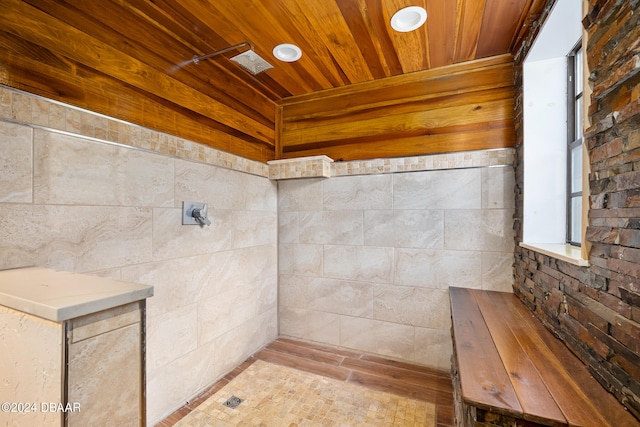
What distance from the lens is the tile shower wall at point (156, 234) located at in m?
1.13

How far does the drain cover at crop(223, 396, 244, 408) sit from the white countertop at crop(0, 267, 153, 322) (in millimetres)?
1355

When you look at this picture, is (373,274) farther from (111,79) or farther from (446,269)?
(111,79)

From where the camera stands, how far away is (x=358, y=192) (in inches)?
92.1

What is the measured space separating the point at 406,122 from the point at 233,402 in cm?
241

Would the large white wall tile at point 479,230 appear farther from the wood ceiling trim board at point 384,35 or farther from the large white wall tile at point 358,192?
the wood ceiling trim board at point 384,35

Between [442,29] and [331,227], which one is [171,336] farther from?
[442,29]

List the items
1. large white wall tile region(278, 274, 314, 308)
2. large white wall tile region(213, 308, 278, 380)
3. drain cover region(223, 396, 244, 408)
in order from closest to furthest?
drain cover region(223, 396, 244, 408), large white wall tile region(213, 308, 278, 380), large white wall tile region(278, 274, 314, 308)

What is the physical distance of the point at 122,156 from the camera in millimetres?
1435

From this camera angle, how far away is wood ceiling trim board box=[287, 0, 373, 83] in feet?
4.88

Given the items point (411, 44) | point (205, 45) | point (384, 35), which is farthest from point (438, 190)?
point (205, 45)

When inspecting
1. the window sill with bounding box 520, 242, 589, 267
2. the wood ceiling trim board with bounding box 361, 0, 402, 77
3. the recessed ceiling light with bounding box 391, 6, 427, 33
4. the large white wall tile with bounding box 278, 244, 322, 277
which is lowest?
the large white wall tile with bounding box 278, 244, 322, 277

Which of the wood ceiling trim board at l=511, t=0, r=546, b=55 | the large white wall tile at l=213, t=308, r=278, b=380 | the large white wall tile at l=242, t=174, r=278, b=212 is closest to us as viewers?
the wood ceiling trim board at l=511, t=0, r=546, b=55

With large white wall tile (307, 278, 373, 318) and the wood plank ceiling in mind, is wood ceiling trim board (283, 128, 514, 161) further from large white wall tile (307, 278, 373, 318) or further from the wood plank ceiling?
large white wall tile (307, 278, 373, 318)

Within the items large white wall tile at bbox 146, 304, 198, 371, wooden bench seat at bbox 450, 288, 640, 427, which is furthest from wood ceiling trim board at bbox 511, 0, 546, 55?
large white wall tile at bbox 146, 304, 198, 371
